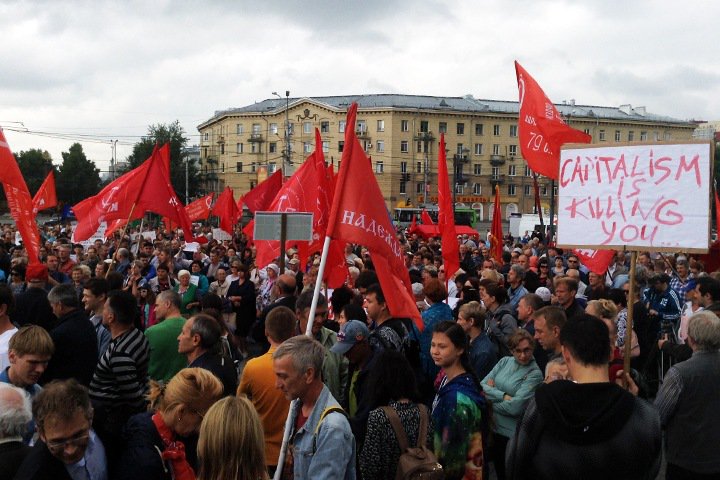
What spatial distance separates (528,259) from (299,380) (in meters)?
12.1

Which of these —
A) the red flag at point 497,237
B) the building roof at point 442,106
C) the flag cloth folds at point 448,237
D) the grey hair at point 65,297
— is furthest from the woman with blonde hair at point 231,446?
the building roof at point 442,106

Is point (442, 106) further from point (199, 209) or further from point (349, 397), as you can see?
point (349, 397)

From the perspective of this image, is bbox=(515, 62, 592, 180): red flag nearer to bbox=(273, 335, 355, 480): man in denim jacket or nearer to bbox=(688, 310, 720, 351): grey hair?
bbox=(688, 310, 720, 351): grey hair

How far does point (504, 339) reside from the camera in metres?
7.02

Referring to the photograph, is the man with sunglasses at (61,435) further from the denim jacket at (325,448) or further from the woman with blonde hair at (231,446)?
the denim jacket at (325,448)

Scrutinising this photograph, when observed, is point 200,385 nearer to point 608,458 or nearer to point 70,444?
point 70,444

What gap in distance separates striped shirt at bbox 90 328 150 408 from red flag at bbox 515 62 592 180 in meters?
6.54

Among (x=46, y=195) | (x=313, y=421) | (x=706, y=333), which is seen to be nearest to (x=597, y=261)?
(x=706, y=333)

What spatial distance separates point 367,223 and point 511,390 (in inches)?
61.2

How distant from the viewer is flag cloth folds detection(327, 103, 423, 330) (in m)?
5.29

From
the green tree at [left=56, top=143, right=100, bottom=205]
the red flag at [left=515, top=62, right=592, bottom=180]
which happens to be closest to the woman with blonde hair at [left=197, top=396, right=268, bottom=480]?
the red flag at [left=515, top=62, right=592, bottom=180]

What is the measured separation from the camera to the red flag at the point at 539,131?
425 inches

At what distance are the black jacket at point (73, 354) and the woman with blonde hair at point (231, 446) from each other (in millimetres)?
2751

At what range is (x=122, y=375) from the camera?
5.33 m
